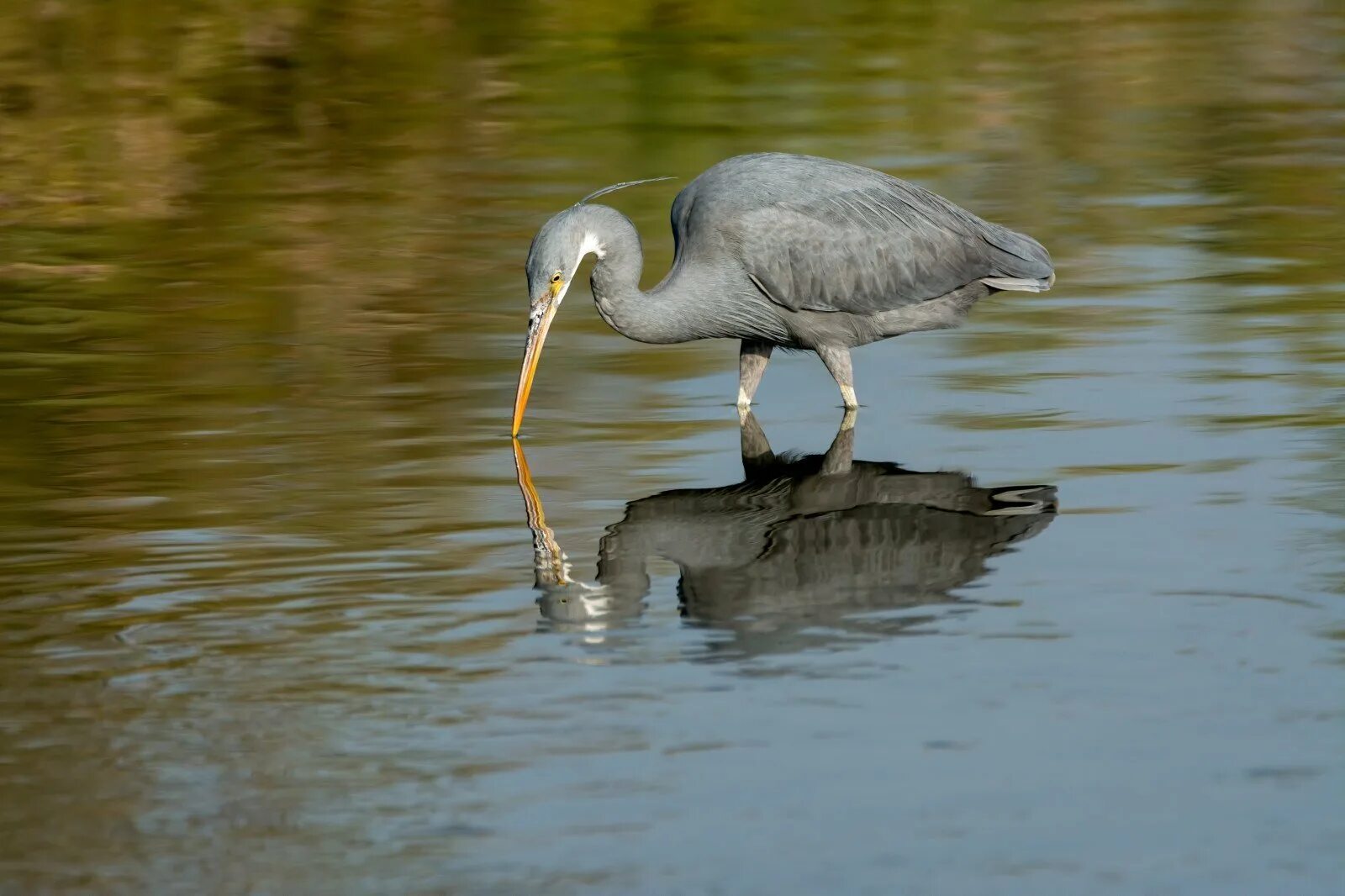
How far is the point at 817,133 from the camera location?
60.4ft

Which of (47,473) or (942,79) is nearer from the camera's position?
(47,473)

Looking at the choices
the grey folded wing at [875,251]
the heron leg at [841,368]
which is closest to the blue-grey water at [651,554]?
the heron leg at [841,368]

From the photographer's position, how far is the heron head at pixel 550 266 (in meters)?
9.81

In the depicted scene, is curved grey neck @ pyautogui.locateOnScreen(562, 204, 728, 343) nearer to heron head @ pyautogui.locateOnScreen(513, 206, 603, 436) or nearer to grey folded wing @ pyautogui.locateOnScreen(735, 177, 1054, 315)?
heron head @ pyautogui.locateOnScreen(513, 206, 603, 436)

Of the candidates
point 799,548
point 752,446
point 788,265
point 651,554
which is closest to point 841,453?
point 752,446

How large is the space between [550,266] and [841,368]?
1.52m

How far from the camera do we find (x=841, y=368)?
1051 centimetres

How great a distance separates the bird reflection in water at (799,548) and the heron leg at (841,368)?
3.07 feet

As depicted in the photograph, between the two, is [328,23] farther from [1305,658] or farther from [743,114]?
[1305,658]

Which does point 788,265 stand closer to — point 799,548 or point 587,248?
point 587,248

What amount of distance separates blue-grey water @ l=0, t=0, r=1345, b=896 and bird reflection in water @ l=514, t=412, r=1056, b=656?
25 mm

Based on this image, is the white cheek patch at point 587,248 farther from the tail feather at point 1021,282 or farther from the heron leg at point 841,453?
the tail feather at point 1021,282

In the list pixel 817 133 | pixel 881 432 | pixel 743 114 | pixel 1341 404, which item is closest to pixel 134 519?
pixel 881 432

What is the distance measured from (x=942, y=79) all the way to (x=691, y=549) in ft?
46.2
